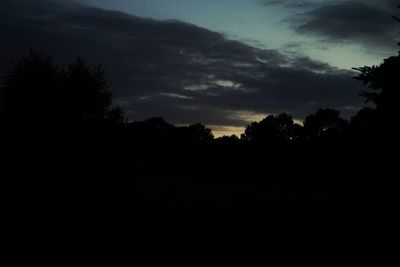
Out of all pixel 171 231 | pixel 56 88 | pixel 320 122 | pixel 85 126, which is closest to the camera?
pixel 171 231

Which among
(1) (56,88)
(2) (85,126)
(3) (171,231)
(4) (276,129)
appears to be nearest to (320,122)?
(4) (276,129)

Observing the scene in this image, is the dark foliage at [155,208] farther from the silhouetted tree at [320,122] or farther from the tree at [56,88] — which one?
the silhouetted tree at [320,122]

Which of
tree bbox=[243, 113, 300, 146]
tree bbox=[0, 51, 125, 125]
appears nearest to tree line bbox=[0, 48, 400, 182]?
tree bbox=[0, 51, 125, 125]

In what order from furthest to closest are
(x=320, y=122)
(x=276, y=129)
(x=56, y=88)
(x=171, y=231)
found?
1. (x=276, y=129)
2. (x=320, y=122)
3. (x=56, y=88)
4. (x=171, y=231)

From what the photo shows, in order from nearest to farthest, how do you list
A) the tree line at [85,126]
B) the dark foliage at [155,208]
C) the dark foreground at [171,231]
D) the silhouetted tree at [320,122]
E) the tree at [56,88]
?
the dark foreground at [171,231] < the dark foliage at [155,208] < the tree line at [85,126] < the tree at [56,88] < the silhouetted tree at [320,122]

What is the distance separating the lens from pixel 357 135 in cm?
1678

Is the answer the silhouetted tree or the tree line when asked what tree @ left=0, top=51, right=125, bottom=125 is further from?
the silhouetted tree

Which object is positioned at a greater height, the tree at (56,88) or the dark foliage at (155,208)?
the tree at (56,88)

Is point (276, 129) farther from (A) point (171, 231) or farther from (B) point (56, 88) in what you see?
(A) point (171, 231)

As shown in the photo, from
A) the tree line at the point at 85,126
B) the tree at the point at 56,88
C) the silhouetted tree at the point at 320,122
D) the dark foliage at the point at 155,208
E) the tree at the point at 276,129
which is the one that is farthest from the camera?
the tree at the point at 276,129

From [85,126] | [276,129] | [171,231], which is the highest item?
[276,129]

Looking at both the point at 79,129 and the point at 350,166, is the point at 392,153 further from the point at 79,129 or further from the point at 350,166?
the point at 79,129

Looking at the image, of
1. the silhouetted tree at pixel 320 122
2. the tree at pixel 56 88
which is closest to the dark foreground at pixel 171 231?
the tree at pixel 56 88

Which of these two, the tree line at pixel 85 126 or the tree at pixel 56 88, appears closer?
the tree line at pixel 85 126
